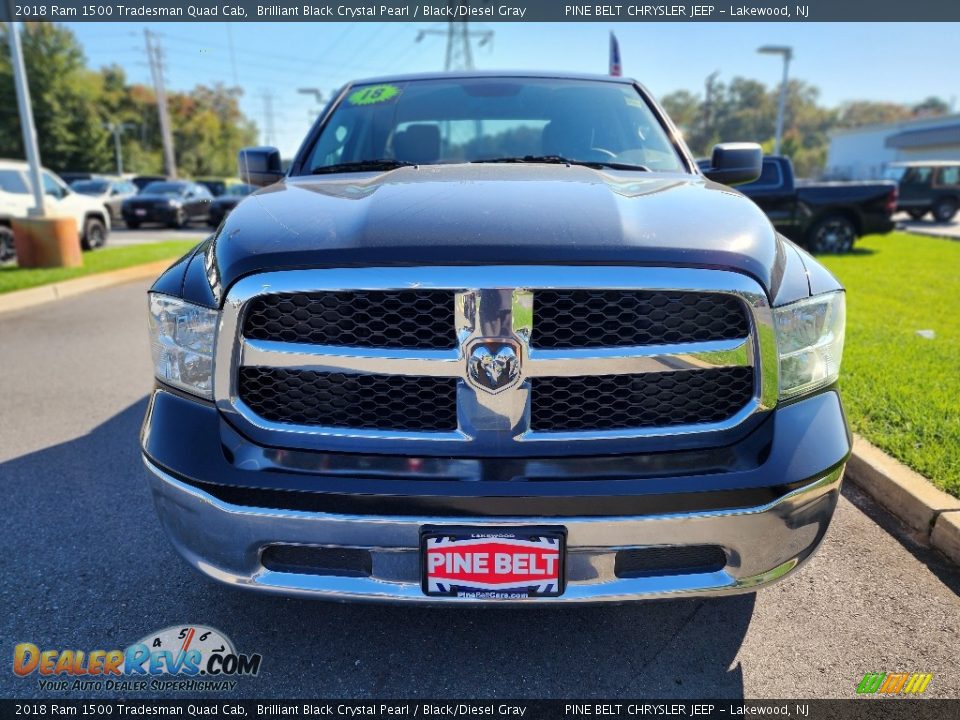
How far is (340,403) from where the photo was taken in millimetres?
1743

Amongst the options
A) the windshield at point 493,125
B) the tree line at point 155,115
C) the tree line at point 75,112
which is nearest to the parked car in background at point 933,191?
the windshield at point 493,125

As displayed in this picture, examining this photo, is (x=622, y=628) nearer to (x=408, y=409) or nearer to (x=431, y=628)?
(x=431, y=628)

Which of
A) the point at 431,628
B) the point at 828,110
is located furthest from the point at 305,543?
the point at 828,110

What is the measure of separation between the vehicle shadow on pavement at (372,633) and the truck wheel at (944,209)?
26706 millimetres

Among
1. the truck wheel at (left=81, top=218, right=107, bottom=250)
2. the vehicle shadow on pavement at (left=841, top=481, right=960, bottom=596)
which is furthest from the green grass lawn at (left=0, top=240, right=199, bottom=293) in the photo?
the vehicle shadow on pavement at (left=841, top=481, right=960, bottom=596)

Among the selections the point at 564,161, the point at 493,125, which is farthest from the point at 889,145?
the point at 564,161

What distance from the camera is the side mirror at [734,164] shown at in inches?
124

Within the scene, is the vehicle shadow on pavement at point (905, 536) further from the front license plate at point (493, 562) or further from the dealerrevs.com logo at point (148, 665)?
the dealerrevs.com logo at point (148, 665)

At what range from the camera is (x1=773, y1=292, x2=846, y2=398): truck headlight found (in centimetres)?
176

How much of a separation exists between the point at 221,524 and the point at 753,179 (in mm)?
2812

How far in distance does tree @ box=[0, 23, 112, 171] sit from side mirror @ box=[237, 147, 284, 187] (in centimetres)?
5757

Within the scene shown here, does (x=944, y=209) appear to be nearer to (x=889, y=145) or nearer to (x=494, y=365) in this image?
(x=494, y=365)

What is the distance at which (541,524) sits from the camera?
160cm

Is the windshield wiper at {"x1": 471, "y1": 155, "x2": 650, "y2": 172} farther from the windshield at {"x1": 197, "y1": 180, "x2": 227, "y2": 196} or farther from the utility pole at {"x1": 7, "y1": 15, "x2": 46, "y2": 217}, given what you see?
the windshield at {"x1": 197, "y1": 180, "x2": 227, "y2": 196}
